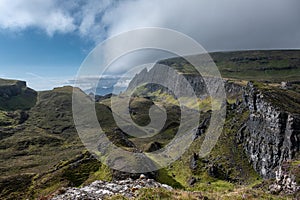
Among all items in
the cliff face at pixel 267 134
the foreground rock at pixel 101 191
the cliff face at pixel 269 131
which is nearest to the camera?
the foreground rock at pixel 101 191

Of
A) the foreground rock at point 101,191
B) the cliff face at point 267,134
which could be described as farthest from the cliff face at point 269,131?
the foreground rock at point 101,191

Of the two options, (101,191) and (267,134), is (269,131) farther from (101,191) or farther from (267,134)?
(101,191)

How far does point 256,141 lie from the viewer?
5064 inches

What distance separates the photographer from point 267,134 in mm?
123750

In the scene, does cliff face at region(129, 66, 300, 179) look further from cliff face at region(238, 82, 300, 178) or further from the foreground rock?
the foreground rock

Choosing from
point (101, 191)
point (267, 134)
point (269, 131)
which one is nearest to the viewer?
point (101, 191)

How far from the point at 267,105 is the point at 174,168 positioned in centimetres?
5121

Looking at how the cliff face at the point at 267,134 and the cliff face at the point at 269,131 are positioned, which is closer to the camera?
the cliff face at the point at 267,134

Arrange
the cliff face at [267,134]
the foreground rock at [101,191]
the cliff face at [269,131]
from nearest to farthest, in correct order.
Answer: the foreground rock at [101,191]
the cliff face at [267,134]
the cliff face at [269,131]

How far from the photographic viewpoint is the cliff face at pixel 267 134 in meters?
110

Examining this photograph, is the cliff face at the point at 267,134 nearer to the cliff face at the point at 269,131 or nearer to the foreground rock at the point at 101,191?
the cliff face at the point at 269,131

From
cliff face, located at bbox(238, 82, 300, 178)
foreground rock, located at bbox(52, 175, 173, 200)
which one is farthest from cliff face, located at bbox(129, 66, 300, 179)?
foreground rock, located at bbox(52, 175, 173, 200)

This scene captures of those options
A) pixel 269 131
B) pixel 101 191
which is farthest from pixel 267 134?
pixel 101 191

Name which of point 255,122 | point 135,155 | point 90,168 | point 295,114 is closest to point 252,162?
point 255,122
